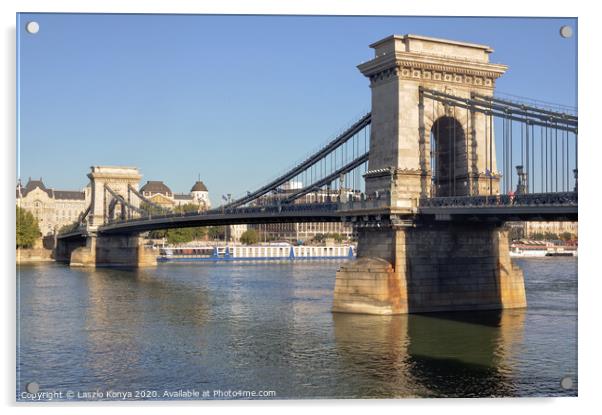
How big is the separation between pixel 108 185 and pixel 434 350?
10820cm

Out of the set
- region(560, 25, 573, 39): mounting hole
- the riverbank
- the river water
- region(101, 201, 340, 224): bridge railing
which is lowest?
the river water

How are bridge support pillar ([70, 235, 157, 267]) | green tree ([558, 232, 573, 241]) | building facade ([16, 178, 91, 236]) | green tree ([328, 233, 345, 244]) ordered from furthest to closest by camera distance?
green tree ([328, 233, 345, 244]) → green tree ([558, 232, 573, 241]) → building facade ([16, 178, 91, 236]) → bridge support pillar ([70, 235, 157, 267])

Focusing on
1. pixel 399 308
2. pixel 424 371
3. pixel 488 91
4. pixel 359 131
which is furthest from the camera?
pixel 359 131

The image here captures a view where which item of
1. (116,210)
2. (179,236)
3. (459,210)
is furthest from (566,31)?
(179,236)

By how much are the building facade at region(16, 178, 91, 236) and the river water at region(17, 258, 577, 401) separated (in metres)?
92.9

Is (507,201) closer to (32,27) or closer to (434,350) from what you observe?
(434,350)

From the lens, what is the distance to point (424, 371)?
3306 cm

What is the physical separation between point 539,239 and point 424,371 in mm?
140600

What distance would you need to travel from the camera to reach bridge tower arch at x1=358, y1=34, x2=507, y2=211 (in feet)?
158

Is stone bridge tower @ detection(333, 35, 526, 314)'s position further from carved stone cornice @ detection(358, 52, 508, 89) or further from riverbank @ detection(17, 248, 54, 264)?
riverbank @ detection(17, 248, 54, 264)

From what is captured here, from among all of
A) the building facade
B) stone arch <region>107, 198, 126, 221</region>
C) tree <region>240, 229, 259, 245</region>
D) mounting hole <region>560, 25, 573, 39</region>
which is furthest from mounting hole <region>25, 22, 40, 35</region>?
tree <region>240, 229, 259, 245</region>
